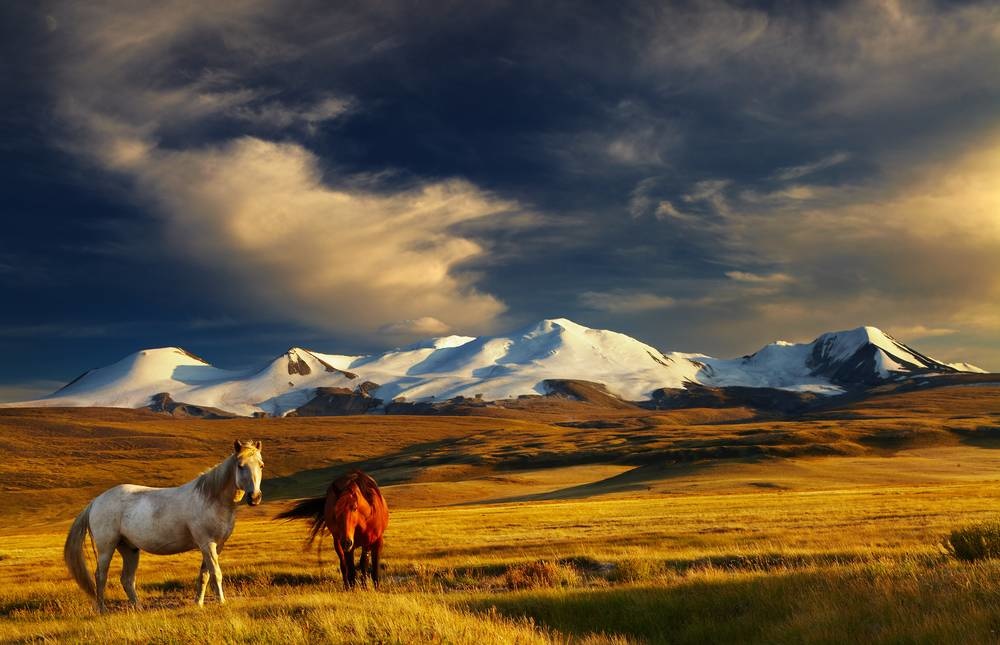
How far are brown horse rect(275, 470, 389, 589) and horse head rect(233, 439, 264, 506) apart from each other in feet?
8.97

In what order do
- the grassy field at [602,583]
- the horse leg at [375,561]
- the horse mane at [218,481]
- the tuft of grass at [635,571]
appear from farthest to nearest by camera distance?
the tuft of grass at [635,571] → the horse leg at [375,561] → the horse mane at [218,481] → the grassy field at [602,583]

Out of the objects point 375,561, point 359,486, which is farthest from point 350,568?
point 359,486

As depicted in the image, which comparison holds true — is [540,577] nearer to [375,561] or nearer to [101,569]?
[375,561]

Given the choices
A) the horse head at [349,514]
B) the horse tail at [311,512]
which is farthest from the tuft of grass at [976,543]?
the horse tail at [311,512]

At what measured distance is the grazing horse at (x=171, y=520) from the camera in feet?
45.4

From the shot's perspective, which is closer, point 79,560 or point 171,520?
point 171,520

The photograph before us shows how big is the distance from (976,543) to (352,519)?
13081 millimetres

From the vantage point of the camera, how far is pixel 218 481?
14156mm

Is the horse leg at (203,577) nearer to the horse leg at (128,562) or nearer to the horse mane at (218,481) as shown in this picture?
the horse mane at (218,481)

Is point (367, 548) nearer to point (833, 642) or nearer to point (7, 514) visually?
point (833, 642)

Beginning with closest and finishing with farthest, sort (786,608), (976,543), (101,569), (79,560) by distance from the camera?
(786,608) < (101,569) < (79,560) < (976,543)

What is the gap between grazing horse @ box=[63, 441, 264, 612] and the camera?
13.8 meters

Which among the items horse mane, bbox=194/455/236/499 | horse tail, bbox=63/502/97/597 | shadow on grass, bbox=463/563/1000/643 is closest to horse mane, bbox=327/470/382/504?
horse mane, bbox=194/455/236/499

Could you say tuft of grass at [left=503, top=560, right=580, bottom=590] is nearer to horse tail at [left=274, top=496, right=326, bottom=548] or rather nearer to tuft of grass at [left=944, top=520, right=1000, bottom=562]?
horse tail at [left=274, top=496, right=326, bottom=548]
